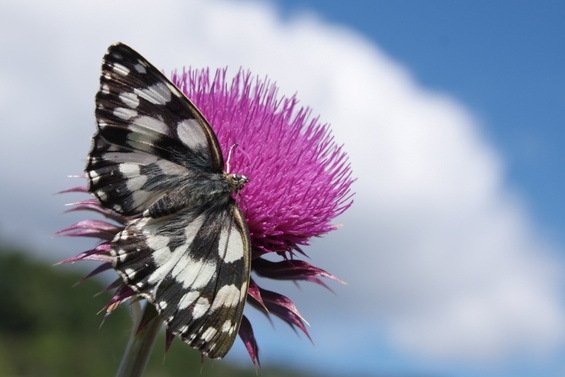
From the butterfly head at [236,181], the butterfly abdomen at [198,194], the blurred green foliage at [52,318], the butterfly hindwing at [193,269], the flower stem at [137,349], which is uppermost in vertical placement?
the butterfly head at [236,181]

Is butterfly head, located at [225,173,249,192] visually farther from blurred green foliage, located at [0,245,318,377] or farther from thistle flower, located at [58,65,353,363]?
blurred green foliage, located at [0,245,318,377]

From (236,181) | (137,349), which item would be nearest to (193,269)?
(236,181)

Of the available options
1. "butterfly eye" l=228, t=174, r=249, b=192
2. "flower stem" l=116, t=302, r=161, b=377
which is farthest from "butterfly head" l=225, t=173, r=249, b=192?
"flower stem" l=116, t=302, r=161, b=377

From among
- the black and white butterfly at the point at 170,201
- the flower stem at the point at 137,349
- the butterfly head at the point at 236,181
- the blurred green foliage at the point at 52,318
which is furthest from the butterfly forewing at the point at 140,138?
the blurred green foliage at the point at 52,318

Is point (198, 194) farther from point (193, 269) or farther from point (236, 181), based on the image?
point (193, 269)

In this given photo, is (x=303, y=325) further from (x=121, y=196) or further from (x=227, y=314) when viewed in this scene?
(x=121, y=196)

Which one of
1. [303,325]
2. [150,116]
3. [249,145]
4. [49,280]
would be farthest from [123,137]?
[49,280]

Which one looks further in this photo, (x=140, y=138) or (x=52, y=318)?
(x=52, y=318)

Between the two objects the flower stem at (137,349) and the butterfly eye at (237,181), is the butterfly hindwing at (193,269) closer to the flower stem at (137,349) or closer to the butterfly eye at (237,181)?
the butterfly eye at (237,181)
